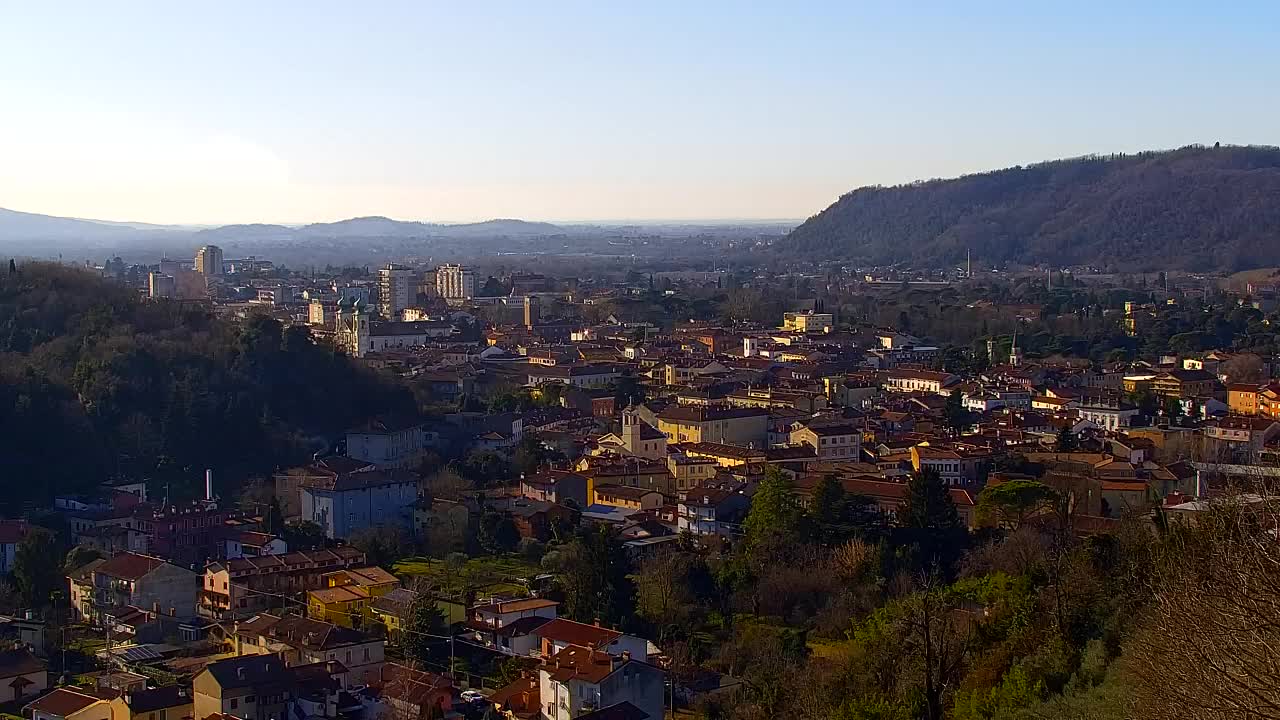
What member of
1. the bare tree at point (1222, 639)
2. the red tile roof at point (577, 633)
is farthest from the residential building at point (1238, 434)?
the bare tree at point (1222, 639)

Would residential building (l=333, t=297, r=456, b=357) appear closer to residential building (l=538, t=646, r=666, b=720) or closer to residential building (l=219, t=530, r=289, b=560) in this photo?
residential building (l=219, t=530, r=289, b=560)

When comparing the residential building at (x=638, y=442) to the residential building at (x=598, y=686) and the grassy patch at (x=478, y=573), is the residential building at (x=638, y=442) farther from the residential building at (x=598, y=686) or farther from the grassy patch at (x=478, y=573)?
the residential building at (x=598, y=686)

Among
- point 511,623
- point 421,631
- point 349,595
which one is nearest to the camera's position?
point 421,631

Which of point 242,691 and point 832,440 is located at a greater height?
point 832,440

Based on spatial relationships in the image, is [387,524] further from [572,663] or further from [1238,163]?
[1238,163]

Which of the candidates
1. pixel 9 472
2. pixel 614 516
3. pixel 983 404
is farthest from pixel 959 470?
pixel 9 472

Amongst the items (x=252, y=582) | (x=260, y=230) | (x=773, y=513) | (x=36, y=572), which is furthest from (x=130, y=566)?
(x=260, y=230)

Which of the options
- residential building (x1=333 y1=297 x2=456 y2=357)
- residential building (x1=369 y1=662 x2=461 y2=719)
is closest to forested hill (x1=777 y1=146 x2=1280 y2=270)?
residential building (x1=333 y1=297 x2=456 y2=357)

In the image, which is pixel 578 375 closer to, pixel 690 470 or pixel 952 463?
pixel 690 470
